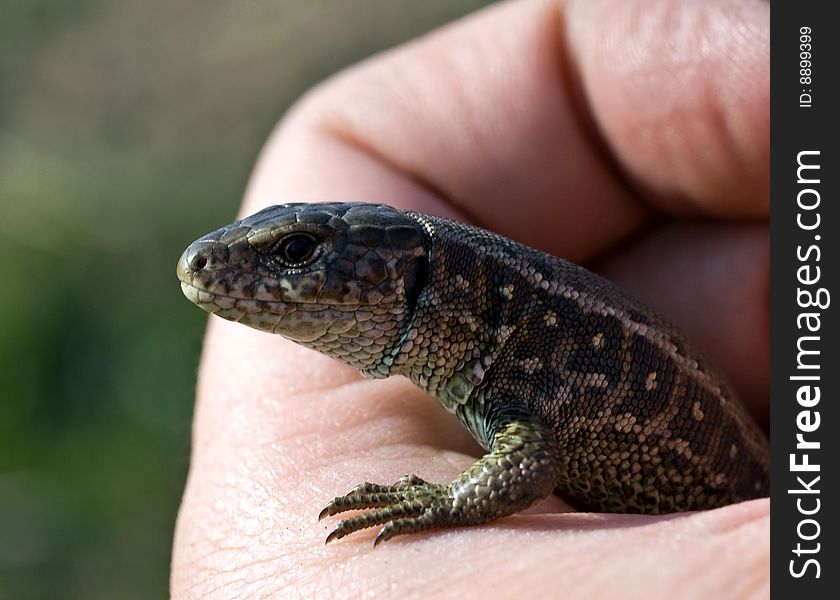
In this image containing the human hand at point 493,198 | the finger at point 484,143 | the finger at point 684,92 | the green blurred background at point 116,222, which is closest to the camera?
the human hand at point 493,198

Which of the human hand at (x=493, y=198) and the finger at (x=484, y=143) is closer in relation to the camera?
the human hand at (x=493, y=198)

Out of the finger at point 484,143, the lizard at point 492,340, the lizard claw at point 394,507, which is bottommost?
the lizard claw at point 394,507

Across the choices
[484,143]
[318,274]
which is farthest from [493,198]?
[318,274]

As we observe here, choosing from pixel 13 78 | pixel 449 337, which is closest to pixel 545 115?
pixel 449 337

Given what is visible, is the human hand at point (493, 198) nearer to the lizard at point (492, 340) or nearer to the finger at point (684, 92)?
the finger at point (684, 92)

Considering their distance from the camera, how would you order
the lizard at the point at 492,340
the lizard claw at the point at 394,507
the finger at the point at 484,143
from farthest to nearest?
the finger at the point at 484,143 → the lizard at the point at 492,340 → the lizard claw at the point at 394,507

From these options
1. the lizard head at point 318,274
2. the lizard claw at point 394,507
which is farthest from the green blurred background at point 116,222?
the lizard claw at point 394,507

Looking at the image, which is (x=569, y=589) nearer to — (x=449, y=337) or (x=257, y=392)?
(x=449, y=337)

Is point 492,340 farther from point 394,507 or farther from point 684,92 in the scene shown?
point 684,92
